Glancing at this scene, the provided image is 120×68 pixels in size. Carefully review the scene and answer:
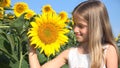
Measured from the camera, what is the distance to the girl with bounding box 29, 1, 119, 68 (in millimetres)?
2236

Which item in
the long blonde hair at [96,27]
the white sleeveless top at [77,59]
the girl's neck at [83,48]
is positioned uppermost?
the long blonde hair at [96,27]

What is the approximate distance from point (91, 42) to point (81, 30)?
0.09 metres

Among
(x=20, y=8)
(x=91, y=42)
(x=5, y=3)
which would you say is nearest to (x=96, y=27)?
(x=91, y=42)

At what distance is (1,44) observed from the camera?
95.4 inches

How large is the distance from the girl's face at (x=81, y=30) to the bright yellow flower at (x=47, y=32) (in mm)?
66

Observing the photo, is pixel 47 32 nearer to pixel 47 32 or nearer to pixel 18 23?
pixel 47 32

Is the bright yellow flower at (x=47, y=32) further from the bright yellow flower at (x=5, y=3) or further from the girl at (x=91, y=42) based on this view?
the bright yellow flower at (x=5, y=3)

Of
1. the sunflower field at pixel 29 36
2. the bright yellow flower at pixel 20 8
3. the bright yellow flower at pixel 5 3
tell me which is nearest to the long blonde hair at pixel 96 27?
the sunflower field at pixel 29 36

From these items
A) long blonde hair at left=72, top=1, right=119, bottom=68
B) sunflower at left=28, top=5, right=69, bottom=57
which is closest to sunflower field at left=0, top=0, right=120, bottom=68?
sunflower at left=28, top=5, right=69, bottom=57

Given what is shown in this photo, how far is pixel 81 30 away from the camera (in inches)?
86.6

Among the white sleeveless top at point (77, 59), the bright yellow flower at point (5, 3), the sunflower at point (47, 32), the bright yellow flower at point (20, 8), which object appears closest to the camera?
the sunflower at point (47, 32)

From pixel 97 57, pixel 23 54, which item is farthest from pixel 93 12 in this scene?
pixel 23 54

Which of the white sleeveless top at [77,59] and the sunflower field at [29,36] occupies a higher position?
the sunflower field at [29,36]

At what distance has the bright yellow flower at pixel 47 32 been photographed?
2.15 meters
